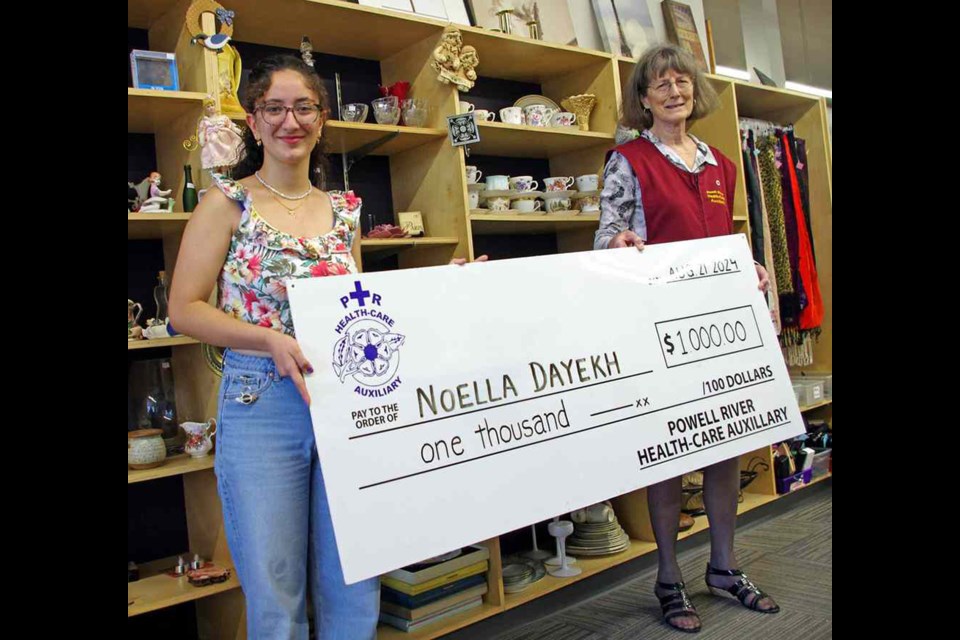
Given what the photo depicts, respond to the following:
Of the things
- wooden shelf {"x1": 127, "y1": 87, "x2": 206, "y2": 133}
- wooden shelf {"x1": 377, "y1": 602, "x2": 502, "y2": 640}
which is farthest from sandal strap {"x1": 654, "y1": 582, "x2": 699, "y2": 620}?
wooden shelf {"x1": 127, "y1": 87, "x2": 206, "y2": 133}

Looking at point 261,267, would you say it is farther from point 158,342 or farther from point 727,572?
point 727,572

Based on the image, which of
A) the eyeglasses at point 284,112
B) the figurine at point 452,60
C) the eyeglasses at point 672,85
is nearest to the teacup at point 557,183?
the figurine at point 452,60

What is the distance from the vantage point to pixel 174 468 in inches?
87.4

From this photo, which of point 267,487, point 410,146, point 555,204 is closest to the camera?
point 267,487

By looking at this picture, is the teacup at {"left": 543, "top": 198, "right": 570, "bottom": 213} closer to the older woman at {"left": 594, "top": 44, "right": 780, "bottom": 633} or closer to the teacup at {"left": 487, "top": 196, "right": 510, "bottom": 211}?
the teacup at {"left": 487, "top": 196, "right": 510, "bottom": 211}

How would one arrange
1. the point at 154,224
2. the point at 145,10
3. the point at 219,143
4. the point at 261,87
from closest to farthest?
the point at 261,87 → the point at 219,143 → the point at 154,224 → the point at 145,10

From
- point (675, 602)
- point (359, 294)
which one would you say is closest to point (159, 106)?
point (359, 294)

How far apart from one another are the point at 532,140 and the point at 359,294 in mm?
1734

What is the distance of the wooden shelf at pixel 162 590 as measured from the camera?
2.12 meters

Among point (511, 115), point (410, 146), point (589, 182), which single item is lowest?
point (589, 182)

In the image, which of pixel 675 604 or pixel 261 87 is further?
pixel 675 604

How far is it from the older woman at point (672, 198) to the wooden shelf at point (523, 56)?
0.57m

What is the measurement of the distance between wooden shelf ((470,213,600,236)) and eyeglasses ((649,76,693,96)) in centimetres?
69
